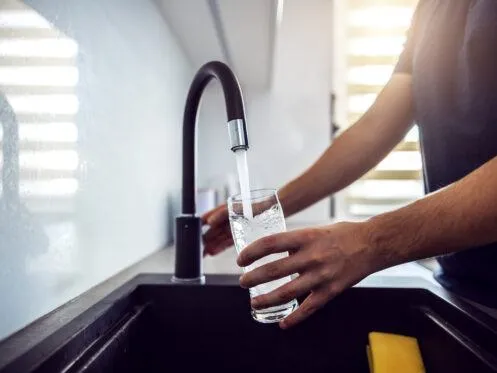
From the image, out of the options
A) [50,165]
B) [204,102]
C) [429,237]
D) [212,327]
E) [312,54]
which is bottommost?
[212,327]

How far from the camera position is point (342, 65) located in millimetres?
2393

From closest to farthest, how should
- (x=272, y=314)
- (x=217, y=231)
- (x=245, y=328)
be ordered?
(x=272, y=314), (x=245, y=328), (x=217, y=231)

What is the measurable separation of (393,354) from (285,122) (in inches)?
64.8

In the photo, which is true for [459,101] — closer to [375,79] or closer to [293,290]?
[293,290]

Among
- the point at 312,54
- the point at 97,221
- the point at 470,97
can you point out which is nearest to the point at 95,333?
the point at 97,221

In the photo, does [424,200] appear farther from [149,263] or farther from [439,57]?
[149,263]

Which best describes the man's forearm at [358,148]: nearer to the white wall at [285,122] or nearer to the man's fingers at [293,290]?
the man's fingers at [293,290]

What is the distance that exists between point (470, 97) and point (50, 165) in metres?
0.71

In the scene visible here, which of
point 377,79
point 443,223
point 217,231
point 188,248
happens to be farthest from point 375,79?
point 443,223

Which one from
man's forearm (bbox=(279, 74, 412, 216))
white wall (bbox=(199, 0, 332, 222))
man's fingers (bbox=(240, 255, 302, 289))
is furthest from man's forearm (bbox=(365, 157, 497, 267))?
white wall (bbox=(199, 0, 332, 222))

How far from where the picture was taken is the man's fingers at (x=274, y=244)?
0.49 meters

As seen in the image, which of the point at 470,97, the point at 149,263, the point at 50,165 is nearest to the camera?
the point at 50,165

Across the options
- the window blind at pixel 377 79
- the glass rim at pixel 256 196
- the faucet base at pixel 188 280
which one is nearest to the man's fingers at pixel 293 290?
the glass rim at pixel 256 196

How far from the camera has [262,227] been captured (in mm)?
604
